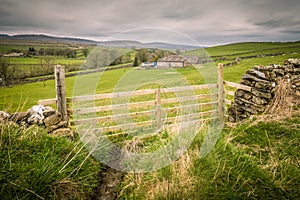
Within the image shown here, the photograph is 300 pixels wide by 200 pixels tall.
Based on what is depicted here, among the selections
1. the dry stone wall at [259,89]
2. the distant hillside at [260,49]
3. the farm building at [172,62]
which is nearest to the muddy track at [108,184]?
the farm building at [172,62]

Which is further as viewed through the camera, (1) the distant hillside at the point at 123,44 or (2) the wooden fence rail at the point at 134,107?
(2) the wooden fence rail at the point at 134,107

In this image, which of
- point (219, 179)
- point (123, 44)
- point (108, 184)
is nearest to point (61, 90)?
point (123, 44)

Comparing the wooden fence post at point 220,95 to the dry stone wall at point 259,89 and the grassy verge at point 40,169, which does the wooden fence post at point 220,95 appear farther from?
the grassy verge at point 40,169

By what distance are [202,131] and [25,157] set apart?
10.3 ft

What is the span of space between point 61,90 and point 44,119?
2.83ft

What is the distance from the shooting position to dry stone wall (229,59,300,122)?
7109 millimetres

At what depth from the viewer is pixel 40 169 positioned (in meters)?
3.07

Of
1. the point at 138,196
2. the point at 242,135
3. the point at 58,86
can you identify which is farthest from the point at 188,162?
the point at 58,86

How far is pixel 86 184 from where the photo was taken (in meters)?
3.47

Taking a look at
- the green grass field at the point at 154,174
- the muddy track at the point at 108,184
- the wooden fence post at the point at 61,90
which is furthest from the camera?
the wooden fence post at the point at 61,90

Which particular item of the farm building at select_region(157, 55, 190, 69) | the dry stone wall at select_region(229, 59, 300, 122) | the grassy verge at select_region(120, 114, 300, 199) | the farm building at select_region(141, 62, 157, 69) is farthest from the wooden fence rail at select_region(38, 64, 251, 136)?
the grassy verge at select_region(120, 114, 300, 199)

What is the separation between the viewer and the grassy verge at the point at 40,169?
2900 mm

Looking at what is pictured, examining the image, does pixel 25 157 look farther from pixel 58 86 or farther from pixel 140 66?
pixel 140 66

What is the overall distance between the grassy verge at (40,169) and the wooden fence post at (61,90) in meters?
1.53
